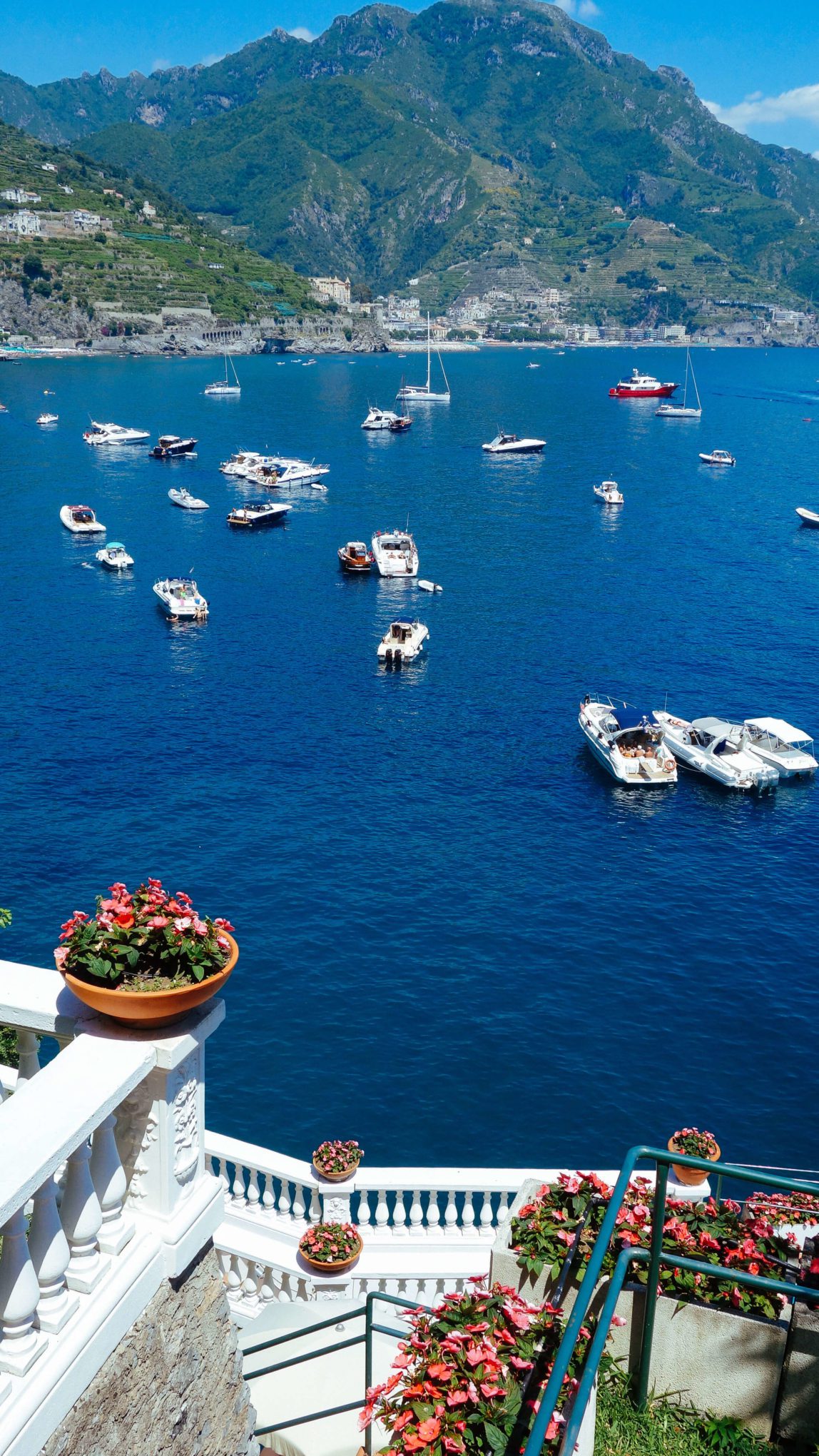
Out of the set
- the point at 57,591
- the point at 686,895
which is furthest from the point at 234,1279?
the point at 57,591

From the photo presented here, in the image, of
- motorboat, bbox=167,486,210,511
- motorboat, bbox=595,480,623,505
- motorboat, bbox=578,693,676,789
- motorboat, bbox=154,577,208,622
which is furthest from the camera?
motorboat, bbox=595,480,623,505

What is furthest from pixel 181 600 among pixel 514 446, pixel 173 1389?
pixel 514 446

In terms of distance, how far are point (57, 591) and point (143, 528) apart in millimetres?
20169

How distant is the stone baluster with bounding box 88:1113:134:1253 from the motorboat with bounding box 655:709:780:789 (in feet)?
148

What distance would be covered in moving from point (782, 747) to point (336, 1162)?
4186cm

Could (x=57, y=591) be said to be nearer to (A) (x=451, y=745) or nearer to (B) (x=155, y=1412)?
(A) (x=451, y=745)

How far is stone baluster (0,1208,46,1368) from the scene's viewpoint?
4848 mm

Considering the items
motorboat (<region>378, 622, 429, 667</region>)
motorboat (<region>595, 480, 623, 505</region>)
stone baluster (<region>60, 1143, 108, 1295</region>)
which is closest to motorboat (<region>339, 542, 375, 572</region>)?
motorboat (<region>378, 622, 429, 667</region>)

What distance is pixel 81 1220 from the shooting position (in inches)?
213

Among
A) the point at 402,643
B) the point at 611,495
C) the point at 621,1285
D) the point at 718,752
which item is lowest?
the point at 718,752

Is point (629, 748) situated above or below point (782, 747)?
above

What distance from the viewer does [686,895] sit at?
1555 inches

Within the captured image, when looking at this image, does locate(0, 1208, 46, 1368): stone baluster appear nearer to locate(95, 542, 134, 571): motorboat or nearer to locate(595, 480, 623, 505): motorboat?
locate(95, 542, 134, 571): motorboat

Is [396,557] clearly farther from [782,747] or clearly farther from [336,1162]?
[336,1162]
